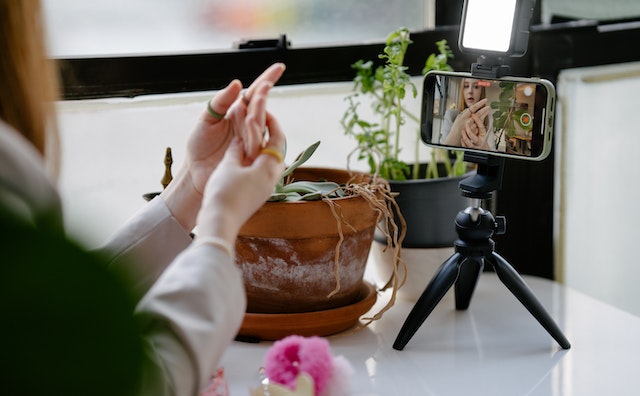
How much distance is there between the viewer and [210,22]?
5.12ft

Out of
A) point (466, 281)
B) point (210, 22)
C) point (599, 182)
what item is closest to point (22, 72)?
point (210, 22)

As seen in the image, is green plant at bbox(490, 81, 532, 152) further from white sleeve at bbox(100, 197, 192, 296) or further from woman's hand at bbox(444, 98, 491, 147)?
white sleeve at bbox(100, 197, 192, 296)

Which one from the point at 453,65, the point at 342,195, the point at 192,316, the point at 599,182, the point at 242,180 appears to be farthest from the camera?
the point at 599,182

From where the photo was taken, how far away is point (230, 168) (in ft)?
3.19

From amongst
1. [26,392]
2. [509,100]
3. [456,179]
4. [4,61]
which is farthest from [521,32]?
[26,392]

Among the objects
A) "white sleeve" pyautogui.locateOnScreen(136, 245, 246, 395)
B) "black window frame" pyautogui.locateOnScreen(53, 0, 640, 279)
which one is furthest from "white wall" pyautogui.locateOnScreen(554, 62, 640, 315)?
"white sleeve" pyautogui.locateOnScreen(136, 245, 246, 395)

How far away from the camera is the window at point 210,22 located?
1.48 m

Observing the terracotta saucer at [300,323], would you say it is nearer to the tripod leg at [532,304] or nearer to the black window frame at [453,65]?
the tripod leg at [532,304]

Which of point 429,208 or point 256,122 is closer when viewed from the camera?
point 256,122

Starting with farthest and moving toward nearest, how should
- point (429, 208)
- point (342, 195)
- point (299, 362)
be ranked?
1. point (429, 208)
2. point (342, 195)
3. point (299, 362)

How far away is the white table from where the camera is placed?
1.21 meters

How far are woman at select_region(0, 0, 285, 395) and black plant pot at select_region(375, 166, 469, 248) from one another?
44 centimetres

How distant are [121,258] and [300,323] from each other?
13.0 inches

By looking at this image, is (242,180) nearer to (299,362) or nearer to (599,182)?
(299,362)
